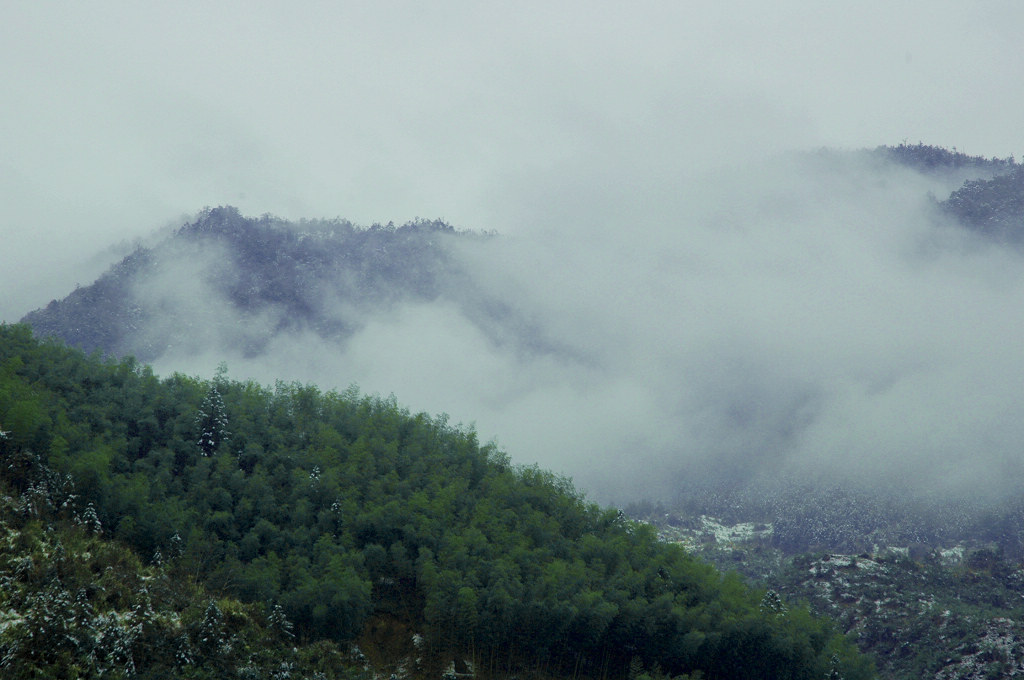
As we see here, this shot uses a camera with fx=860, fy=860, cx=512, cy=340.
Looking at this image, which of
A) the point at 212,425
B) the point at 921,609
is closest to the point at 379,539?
the point at 212,425

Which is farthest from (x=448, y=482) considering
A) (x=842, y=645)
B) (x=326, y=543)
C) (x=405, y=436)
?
(x=842, y=645)

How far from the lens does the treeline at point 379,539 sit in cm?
4978

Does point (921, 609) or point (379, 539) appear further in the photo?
point (921, 609)

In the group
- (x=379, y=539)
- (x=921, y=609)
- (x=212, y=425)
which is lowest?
(x=379, y=539)

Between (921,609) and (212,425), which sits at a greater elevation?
(921,609)

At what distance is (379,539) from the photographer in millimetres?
57031

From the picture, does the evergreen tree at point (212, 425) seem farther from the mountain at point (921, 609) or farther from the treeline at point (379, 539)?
the mountain at point (921, 609)

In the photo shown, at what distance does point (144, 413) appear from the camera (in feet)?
203

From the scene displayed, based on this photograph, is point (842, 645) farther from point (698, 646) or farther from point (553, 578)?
point (553, 578)

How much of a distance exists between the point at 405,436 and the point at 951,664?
59.8m

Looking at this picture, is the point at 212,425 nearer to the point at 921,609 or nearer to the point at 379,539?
the point at 379,539

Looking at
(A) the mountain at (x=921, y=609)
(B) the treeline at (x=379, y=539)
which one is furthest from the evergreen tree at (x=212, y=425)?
(A) the mountain at (x=921, y=609)

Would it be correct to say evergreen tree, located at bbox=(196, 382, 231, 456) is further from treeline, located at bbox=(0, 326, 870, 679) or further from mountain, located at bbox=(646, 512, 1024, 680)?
mountain, located at bbox=(646, 512, 1024, 680)

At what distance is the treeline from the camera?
49.8 meters
